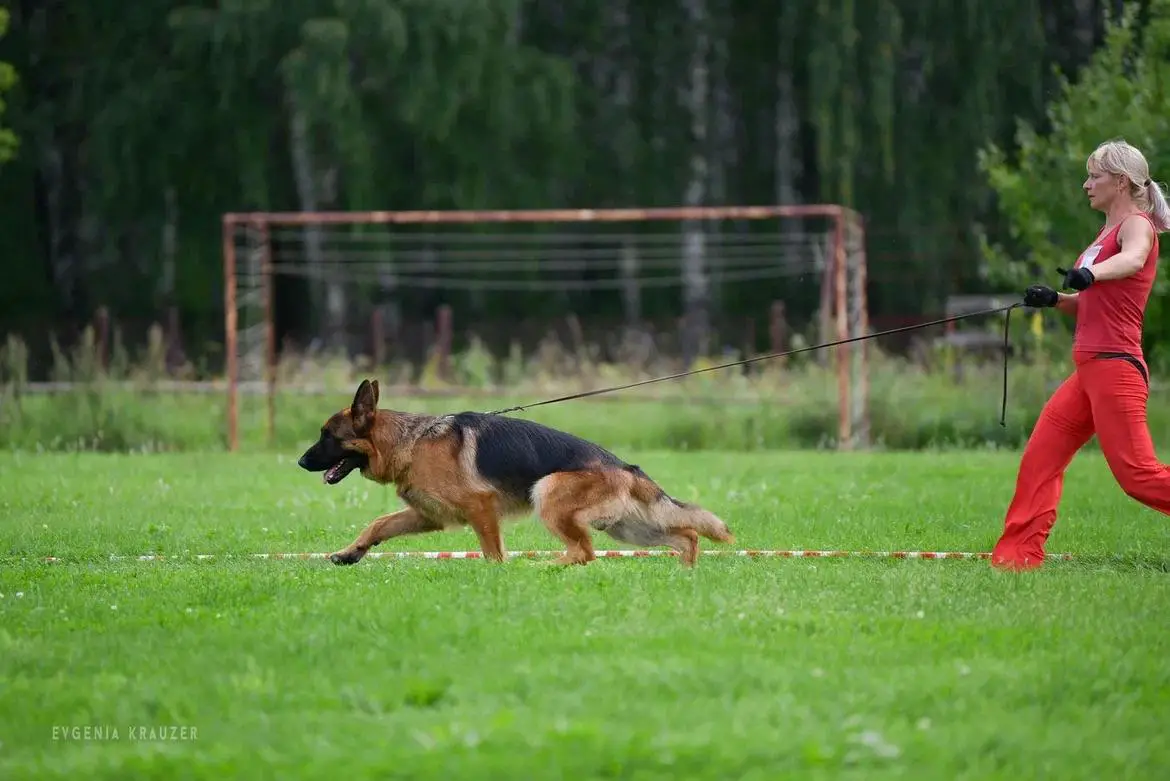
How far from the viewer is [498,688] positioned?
5.38m

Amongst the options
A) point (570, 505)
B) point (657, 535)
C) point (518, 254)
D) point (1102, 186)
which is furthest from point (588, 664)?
point (518, 254)

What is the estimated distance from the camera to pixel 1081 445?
26.9 feet

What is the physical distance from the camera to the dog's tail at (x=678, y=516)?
8477mm

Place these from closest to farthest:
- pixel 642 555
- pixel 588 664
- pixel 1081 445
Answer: pixel 588 664 → pixel 1081 445 → pixel 642 555

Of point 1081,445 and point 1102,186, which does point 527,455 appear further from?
point 1102,186

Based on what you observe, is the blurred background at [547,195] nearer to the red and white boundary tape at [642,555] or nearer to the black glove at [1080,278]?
the red and white boundary tape at [642,555]

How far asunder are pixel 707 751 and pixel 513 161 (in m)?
24.7

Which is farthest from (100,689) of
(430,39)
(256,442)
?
(430,39)

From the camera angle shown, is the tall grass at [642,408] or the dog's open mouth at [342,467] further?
the tall grass at [642,408]

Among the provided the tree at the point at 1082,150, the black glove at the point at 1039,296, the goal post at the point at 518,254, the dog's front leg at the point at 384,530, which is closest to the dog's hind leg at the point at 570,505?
the dog's front leg at the point at 384,530

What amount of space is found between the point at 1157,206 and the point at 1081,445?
122 cm

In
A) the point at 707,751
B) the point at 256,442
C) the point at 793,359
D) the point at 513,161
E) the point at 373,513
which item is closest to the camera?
the point at 707,751

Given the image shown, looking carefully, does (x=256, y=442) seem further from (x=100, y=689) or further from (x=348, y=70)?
(x=100, y=689)

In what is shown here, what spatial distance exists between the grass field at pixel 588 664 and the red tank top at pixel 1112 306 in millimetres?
1137
